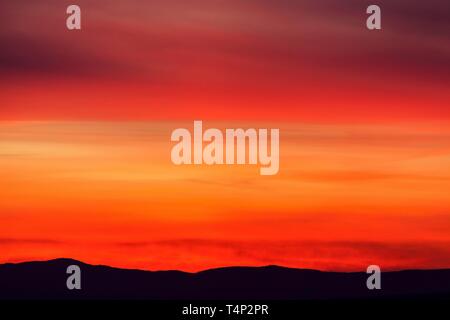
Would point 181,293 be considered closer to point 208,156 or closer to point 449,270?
point 208,156

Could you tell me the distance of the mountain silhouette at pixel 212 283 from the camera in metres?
16.5

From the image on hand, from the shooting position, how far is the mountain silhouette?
649 inches

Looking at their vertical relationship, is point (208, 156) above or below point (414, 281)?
above

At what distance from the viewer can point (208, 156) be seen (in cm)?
1559

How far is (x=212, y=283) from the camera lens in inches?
637

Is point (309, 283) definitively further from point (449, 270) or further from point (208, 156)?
point (208, 156)

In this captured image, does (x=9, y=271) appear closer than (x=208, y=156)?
No
